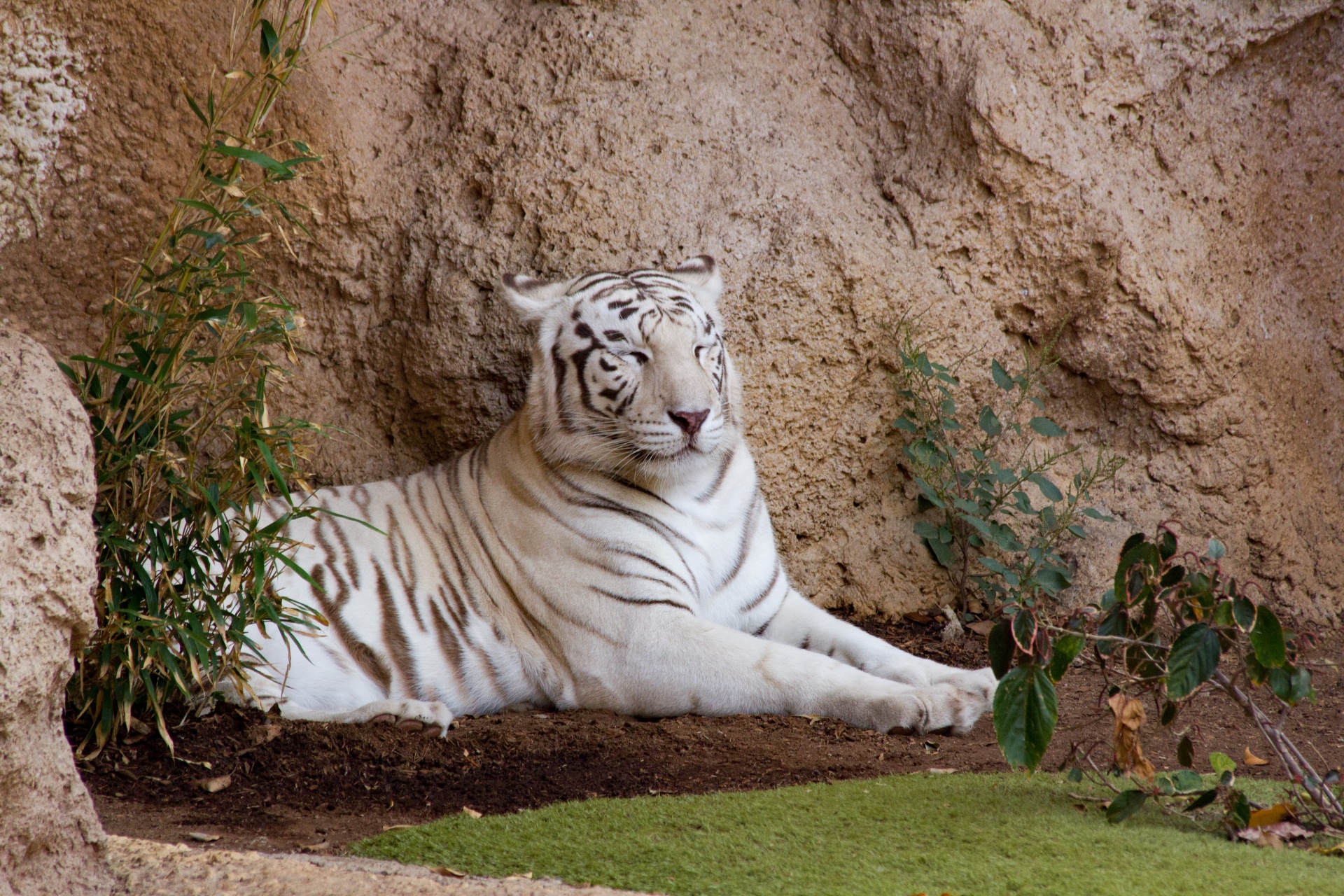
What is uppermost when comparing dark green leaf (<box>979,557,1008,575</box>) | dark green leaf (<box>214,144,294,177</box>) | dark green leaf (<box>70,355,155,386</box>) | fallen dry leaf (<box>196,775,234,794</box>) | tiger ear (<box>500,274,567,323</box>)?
dark green leaf (<box>214,144,294,177</box>)

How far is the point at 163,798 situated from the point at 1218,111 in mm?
Result: 4681

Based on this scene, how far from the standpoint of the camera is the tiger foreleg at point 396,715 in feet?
11.1

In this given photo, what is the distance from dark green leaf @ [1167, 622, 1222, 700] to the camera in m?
2.17

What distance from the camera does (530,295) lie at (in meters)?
4.05

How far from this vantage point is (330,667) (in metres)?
3.72

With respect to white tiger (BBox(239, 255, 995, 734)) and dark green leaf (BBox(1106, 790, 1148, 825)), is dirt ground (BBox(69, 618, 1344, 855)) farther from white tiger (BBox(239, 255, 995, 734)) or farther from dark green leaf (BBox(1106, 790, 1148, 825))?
dark green leaf (BBox(1106, 790, 1148, 825))

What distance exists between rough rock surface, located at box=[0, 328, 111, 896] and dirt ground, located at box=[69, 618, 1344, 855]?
23.9 inches

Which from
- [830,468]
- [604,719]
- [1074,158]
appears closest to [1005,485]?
[830,468]

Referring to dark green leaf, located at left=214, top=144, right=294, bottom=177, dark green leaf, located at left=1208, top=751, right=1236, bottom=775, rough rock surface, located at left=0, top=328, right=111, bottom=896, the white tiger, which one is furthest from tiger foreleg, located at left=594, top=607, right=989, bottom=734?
rough rock surface, located at left=0, top=328, right=111, bottom=896

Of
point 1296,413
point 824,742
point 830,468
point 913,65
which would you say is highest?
point 913,65

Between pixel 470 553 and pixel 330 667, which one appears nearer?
pixel 330 667

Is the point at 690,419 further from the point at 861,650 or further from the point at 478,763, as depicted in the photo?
the point at 478,763

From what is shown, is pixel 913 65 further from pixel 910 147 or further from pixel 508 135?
pixel 508 135

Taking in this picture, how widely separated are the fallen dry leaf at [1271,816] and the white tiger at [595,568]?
3.68 feet
